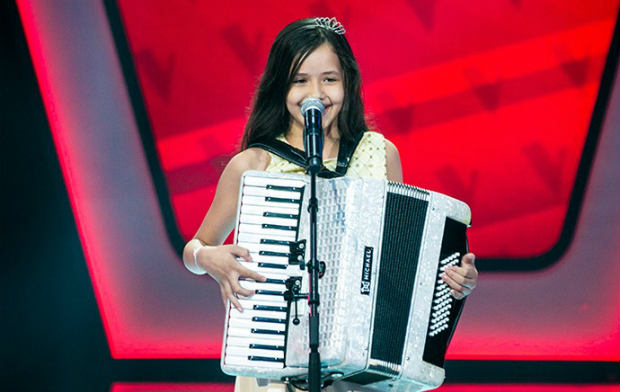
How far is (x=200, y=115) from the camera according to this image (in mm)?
3826

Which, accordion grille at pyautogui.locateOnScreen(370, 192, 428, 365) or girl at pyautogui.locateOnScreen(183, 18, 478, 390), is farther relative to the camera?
girl at pyautogui.locateOnScreen(183, 18, 478, 390)

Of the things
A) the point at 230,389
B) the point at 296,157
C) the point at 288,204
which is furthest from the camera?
the point at 230,389

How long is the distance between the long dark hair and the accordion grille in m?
0.43

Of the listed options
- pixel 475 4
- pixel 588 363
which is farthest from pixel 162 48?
pixel 588 363

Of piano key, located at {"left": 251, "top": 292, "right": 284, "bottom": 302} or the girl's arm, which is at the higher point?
the girl's arm

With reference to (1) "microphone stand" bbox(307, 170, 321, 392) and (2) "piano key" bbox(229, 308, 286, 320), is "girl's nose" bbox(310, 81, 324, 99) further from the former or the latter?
(2) "piano key" bbox(229, 308, 286, 320)

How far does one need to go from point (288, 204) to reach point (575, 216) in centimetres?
231

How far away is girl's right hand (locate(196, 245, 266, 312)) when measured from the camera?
6.17ft

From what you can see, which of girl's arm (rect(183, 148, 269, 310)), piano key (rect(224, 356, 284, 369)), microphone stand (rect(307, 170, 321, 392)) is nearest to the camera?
microphone stand (rect(307, 170, 321, 392))

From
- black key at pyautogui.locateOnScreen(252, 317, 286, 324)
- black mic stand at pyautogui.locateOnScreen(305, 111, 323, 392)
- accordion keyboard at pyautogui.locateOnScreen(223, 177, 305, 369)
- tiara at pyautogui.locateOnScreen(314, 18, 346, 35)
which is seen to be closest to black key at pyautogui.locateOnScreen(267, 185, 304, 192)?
accordion keyboard at pyautogui.locateOnScreen(223, 177, 305, 369)

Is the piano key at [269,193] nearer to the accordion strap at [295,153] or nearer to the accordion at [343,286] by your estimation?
the accordion at [343,286]

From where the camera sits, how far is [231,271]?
191 cm

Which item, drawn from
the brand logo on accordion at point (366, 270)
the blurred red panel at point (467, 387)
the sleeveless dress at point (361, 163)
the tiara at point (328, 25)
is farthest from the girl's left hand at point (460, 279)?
the blurred red panel at point (467, 387)

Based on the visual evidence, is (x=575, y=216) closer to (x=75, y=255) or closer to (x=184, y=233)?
(x=184, y=233)
